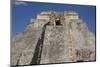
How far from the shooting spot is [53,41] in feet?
8.96

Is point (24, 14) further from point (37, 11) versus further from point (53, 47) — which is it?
point (53, 47)

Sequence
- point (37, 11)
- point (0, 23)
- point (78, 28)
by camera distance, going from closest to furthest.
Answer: point (0, 23), point (37, 11), point (78, 28)

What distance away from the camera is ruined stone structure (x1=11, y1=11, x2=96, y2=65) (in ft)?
8.52

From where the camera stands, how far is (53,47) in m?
2.73

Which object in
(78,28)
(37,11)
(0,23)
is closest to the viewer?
(0,23)

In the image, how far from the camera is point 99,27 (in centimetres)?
295

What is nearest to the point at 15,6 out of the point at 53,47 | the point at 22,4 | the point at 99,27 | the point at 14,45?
the point at 22,4

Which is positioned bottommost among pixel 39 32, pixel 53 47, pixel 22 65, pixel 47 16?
pixel 22 65

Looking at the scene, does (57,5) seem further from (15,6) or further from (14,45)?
(14,45)

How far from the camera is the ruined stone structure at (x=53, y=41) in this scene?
2596 mm

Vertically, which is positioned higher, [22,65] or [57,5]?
[57,5]

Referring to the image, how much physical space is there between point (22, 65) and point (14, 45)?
0.24 meters

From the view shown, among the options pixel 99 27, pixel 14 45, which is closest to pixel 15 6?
pixel 14 45

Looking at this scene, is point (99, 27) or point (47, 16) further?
point (99, 27)
